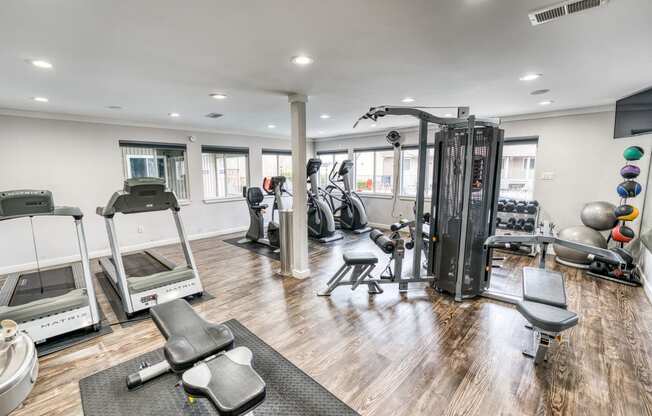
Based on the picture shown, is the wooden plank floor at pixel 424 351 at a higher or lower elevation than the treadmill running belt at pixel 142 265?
lower

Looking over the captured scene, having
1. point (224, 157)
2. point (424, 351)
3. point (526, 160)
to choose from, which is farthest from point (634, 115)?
point (224, 157)

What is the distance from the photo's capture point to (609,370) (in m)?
2.22

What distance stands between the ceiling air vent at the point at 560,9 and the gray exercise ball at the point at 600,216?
3.81 metres

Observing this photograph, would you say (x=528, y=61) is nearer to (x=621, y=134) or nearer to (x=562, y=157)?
(x=621, y=134)

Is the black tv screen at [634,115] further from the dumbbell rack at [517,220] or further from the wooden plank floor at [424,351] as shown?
the wooden plank floor at [424,351]

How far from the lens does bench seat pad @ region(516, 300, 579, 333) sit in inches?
82.6

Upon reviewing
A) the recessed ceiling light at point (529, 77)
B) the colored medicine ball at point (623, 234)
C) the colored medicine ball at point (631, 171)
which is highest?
the recessed ceiling light at point (529, 77)

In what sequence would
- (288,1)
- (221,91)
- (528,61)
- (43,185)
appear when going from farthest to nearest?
(43,185), (221,91), (528,61), (288,1)

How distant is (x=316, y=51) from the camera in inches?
89.9

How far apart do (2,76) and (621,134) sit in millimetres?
7321

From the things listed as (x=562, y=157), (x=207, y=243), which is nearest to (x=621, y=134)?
(x=562, y=157)

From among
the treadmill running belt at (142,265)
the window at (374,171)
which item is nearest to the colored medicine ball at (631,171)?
the window at (374,171)

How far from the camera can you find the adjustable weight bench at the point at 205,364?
1332 millimetres

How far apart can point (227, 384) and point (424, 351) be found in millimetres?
1714
